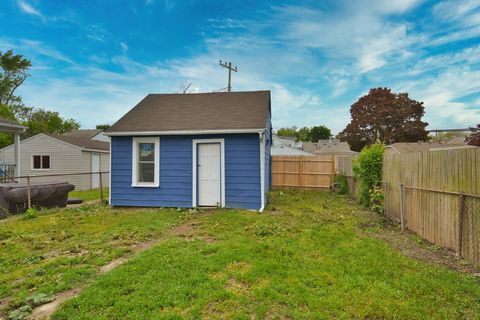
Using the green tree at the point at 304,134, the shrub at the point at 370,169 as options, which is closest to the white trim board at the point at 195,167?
the shrub at the point at 370,169

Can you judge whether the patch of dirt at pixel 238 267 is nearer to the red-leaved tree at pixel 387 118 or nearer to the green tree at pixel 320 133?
the red-leaved tree at pixel 387 118

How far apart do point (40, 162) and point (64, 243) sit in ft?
54.6

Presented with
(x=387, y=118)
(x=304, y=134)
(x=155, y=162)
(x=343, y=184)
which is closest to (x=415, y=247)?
(x=155, y=162)

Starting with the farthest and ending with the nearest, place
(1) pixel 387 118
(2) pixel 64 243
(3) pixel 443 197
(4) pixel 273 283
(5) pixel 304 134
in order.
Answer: (5) pixel 304 134
(1) pixel 387 118
(2) pixel 64 243
(3) pixel 443 197
(4) pixel 273 283

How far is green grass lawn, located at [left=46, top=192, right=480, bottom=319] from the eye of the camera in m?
2.95

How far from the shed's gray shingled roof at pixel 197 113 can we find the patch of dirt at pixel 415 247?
413cm

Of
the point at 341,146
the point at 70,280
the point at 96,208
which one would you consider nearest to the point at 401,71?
the point at 96,208

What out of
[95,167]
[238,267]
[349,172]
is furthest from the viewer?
[95,167]

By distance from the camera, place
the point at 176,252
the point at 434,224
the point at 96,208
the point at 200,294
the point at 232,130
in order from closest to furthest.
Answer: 1. the point at 200,294
2. the point at 176,252
3. the point at 434,224
4. the point at 232,130
5. the point at 96,208

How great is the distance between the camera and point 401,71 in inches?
634

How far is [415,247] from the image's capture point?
5.21 m

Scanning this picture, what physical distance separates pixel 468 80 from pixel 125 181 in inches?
635

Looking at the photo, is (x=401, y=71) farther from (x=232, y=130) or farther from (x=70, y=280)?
(x=70, y=280)

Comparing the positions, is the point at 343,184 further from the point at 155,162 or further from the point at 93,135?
the point at 93,135
